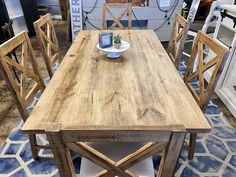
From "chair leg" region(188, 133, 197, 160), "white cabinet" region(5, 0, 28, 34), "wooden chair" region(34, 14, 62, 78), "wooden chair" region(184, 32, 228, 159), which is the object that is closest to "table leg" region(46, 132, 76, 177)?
"wooden chair" region(184, 32, 228, 159)

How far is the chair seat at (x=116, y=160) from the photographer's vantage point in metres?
1.00

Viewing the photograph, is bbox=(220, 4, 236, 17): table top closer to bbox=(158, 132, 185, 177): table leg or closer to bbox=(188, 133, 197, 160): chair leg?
bbox=(188, 133, 197, 160): chair leg

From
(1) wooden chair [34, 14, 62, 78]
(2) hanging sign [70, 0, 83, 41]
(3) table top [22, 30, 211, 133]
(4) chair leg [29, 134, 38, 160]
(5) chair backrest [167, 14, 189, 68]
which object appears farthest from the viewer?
(2) hanging sign [70, 0, 83, 41]

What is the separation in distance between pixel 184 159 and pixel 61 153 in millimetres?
1280

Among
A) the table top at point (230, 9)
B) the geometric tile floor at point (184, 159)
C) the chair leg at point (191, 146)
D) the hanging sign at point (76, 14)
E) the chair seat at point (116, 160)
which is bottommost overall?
the geometric tile floor at point (184, 159)

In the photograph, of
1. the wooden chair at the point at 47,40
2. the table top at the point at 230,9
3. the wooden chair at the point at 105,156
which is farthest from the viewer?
the table top at the point at 230,9

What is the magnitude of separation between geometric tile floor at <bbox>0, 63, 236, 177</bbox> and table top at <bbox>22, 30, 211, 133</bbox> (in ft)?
2.40

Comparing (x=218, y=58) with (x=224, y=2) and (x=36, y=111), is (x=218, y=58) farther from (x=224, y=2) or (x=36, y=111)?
(x=224, y=2)

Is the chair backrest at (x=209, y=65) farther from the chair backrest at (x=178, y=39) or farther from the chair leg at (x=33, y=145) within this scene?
the chair leg at (x=33, y=145)

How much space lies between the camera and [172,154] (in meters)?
0.66

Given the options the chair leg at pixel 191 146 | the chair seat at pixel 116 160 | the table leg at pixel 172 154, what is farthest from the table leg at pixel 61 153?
the chair leg at pixel 191 146

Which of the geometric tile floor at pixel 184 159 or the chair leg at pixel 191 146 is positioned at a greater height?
the chair leg at pixel 191 146

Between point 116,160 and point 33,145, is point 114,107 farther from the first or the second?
point 33,145

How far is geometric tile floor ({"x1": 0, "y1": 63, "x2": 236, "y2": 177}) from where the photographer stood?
4.92 feet
